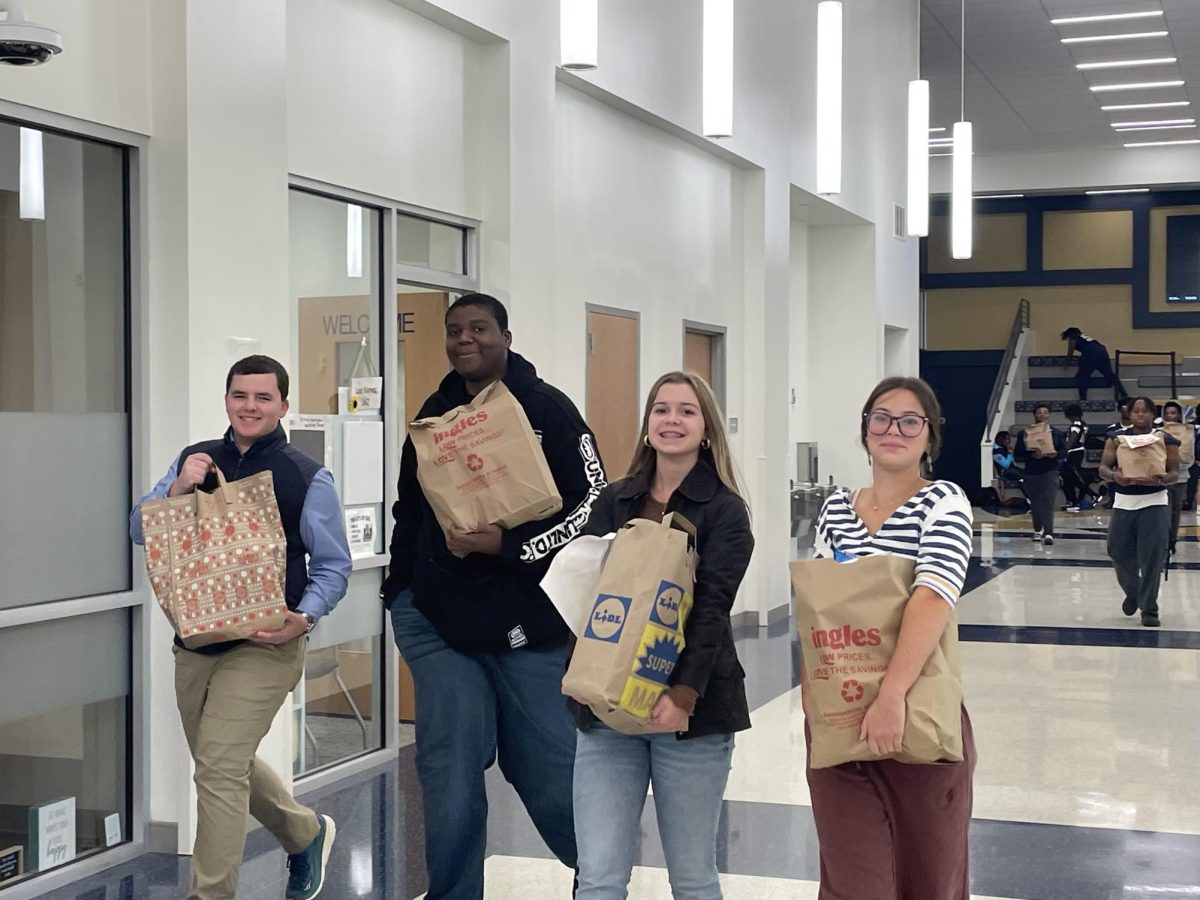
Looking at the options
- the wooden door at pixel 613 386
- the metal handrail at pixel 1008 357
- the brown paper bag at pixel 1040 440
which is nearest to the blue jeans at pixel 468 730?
the wooden door at pixel 613 386

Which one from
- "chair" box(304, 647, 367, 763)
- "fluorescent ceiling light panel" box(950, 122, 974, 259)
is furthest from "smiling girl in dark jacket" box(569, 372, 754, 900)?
"fluorescent ceiling light panel" box(950, 122, 974, 259)

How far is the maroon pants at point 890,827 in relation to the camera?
283 cm

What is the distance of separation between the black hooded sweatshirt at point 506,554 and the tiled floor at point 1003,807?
1.13 meters

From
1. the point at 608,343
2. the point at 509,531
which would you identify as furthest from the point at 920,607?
the point at 608,343

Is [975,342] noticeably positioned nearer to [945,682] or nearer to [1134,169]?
[1134,169]

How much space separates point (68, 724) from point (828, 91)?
5.68 meters

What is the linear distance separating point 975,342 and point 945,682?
24.1 m

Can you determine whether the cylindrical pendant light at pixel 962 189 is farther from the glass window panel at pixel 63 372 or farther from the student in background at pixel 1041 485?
the glass window panel at pixel 63 372

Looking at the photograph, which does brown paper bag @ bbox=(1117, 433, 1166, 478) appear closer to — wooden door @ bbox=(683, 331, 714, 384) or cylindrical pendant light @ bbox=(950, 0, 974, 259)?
wooden door @ bbox=(683, 331, 714, 384)

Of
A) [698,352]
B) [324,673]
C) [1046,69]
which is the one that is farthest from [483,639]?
[1046,69]

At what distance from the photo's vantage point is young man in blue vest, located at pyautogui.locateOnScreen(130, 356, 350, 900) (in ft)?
11.8

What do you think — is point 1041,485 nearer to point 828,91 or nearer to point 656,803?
point 828,91

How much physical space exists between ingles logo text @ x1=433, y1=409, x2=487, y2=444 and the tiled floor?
4.89 feet

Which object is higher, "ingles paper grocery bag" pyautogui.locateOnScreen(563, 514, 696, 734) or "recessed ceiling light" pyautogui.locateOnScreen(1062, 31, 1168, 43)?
"recessed ceiling light" pyautogui.locateOnScreen(1062, 31, 1168, 43)
